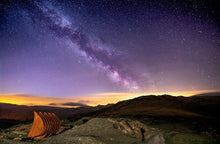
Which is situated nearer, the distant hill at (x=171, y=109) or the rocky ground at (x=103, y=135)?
the rocky ground at (x=103, y=135)

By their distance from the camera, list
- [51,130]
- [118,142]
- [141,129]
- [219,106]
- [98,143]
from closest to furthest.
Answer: [98,143]
[118,142]
[51,130]
[141,129]
[219,106]

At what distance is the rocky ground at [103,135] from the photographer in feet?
17.8

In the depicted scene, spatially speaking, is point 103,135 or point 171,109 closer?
point 103,135

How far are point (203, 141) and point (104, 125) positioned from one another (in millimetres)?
4321

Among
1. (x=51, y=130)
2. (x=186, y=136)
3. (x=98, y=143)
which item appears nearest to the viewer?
(x=98, y=143)

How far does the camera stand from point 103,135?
Result: 633 cm

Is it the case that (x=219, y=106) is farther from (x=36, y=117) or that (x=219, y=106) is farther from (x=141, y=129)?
(x=36, y=117)

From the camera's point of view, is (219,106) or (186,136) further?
(219,106)

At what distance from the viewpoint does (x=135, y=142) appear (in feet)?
18.0

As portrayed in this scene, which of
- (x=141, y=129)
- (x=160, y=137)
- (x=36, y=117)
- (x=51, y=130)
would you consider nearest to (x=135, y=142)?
(x=160, y=137)

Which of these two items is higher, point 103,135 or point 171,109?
point 171,109

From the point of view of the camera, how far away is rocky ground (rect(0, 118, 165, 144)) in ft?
17.8

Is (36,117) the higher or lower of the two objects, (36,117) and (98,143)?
the higher

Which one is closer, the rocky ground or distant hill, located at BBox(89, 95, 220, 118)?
the rocky ground
